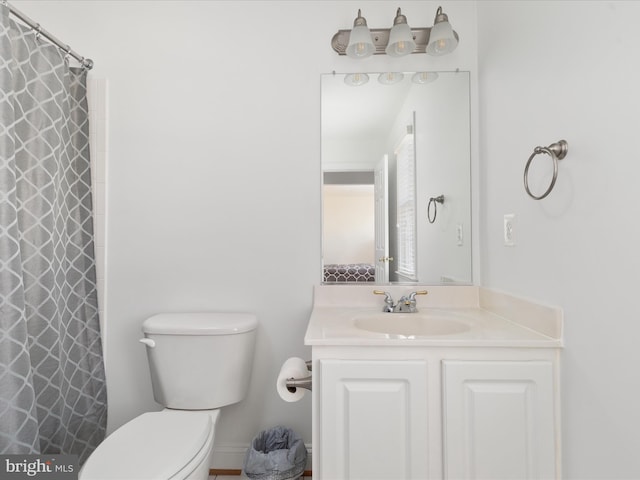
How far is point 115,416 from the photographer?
5.55 ft

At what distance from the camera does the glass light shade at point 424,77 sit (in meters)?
1.66

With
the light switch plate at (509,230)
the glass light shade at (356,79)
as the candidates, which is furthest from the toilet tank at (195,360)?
the glass light shade at (356,79)

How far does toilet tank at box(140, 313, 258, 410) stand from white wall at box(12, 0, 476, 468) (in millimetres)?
197

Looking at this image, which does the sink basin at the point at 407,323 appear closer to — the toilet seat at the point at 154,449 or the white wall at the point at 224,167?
the white wall at the point at 224,167

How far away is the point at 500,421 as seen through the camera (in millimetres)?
1020

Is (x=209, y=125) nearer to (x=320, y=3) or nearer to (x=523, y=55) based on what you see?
(x=320, y=3)

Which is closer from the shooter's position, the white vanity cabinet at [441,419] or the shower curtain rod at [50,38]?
the white vanity cabinet at [441,419]

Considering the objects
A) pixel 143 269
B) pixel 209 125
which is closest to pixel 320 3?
pixel 209 125

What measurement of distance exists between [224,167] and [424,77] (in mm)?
1018

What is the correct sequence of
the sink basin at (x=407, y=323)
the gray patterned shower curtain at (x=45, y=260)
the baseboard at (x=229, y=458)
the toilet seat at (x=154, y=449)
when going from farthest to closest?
the baseboard at (x=229, y=458) → the sink basin at (x=407, y=323) → the gray patterned shower curtain at (x=45, y=260) → the toilet seat at (x=154, y=449)

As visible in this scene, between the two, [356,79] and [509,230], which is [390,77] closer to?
[356,79]

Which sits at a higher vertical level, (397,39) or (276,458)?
(397,39)

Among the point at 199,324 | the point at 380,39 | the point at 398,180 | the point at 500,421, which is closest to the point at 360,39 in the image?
the point at 380,39

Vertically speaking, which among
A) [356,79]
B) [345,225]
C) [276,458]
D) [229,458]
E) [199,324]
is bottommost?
[229,458]
